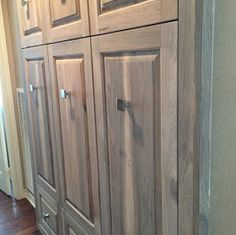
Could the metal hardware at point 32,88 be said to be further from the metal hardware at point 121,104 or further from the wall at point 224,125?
the wall at point 224,125

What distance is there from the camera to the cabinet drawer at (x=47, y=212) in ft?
5.69

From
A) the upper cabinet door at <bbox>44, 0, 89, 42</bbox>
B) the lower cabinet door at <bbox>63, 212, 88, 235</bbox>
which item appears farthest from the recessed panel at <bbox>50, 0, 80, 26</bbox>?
the lower cabinet door at <bbox>63, 212, 88, 235</bbox>

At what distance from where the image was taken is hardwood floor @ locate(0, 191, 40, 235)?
7.48 ft

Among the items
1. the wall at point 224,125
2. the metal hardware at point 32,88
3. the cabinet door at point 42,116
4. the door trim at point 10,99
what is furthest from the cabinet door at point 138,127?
the door trim at point 10,99

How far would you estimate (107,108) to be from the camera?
1.07 m

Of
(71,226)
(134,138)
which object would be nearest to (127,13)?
(134,138)

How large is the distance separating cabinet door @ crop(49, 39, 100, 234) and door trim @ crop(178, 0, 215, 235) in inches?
19.1

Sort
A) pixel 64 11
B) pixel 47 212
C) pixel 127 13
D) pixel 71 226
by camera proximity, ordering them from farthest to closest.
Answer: pixel 47 212 → pixel 71 226 → pixel 64 11 → pixel 127 13

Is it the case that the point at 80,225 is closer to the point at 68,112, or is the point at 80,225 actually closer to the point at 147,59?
the point at 68,112

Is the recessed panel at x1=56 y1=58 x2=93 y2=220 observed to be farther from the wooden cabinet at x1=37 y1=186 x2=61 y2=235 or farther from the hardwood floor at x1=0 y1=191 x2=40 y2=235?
the hardwood floor at x1=0 y1=191 x2=40 y2=235

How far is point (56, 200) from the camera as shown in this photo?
166 centimetres

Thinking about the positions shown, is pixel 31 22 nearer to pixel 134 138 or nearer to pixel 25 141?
pixel 134 138

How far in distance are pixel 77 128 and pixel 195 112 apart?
71cm

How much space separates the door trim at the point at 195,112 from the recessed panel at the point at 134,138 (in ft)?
0.35
